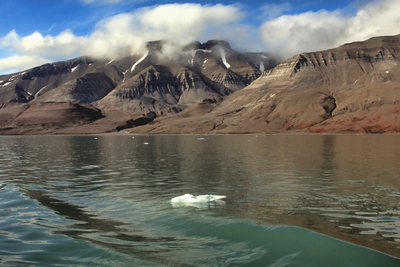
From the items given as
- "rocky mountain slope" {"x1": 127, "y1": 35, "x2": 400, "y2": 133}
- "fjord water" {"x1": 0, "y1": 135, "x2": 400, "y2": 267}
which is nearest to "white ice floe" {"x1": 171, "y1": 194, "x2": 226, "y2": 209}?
"fjord water" {"x1": 0, "y1": 135, "x2": 400, "y2": 267}

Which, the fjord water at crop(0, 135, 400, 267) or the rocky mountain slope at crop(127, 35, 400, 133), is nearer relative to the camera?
the fjord water at crop(0, 135, 400, 267)

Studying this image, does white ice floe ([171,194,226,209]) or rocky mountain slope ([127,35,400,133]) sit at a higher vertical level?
rocky mountain slope ([127,35,400,133])

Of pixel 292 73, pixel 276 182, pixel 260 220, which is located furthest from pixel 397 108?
pixel 260 220

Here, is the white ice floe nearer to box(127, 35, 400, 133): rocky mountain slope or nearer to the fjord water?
the fjord water

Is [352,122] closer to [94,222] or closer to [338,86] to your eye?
[338,86]

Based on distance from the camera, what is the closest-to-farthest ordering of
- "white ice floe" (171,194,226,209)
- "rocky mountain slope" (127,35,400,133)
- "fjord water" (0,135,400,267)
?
"fjord water" (0,135,400,267), "white ice floe" (171,194,226,209), "rocky mountain slope" (127,35,400,133)

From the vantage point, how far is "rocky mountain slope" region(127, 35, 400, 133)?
130 m

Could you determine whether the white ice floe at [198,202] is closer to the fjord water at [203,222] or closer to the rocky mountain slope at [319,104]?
the fjord water at [203,222]

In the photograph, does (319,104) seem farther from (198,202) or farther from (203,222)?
(203,222)

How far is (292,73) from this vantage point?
197m

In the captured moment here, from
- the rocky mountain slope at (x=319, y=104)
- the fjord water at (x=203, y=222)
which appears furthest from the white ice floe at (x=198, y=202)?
the rocky mountain slope at (x=319, y=104)

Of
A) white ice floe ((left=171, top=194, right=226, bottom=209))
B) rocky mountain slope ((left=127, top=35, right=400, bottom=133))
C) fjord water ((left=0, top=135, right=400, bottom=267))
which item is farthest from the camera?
rocky mountain slope ((left=127, top=35, right=400, bottom=133))

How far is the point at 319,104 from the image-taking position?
5955 inches

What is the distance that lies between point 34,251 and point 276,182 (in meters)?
14.6
